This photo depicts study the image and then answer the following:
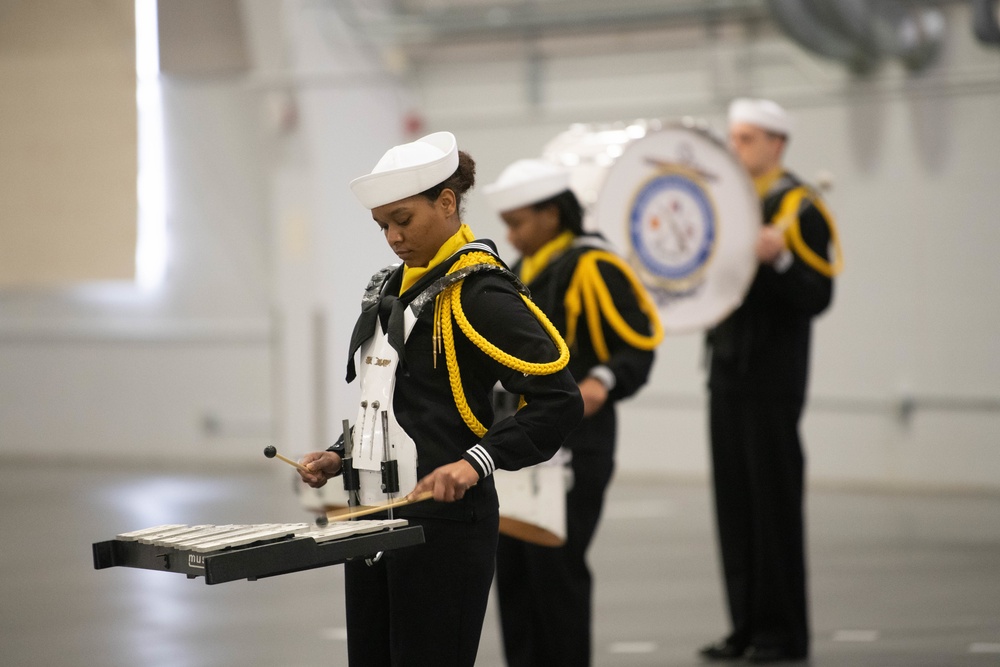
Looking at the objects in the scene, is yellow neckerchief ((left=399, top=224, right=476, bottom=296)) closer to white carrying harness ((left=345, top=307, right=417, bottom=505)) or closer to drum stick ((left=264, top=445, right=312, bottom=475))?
white carrying harness ((left=345, top=307, right=417, bottom=505))

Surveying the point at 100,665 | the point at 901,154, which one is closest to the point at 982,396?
the point at 901,154

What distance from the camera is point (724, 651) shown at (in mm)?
4320

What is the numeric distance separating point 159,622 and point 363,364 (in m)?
2.84

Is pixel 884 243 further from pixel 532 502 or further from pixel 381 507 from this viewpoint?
pixel 381 507

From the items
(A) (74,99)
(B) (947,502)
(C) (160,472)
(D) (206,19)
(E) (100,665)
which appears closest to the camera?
(A) (74,99)

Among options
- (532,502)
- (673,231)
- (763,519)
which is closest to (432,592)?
(532,502)

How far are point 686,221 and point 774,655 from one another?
1.48 metres

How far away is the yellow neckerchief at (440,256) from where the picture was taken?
7.78 feet

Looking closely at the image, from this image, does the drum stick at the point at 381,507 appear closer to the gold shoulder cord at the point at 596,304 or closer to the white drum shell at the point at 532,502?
the white drum shell at the point at 532,502

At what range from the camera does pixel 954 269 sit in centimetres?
745

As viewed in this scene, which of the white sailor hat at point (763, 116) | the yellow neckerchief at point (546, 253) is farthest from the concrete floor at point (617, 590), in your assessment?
the white sailor hat at point (763, 116)

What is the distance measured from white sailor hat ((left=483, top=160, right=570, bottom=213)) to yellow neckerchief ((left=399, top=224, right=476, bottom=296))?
3.84ft

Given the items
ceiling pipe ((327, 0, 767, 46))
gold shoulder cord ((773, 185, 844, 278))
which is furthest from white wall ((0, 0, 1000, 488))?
gold shoulder cord ((773, 185, 844, 278))

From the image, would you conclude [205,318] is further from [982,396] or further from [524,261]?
[524,261]
